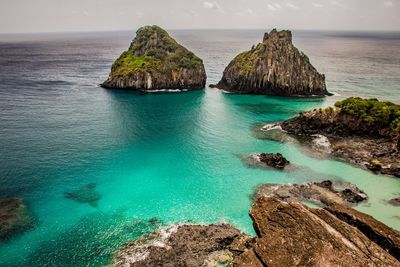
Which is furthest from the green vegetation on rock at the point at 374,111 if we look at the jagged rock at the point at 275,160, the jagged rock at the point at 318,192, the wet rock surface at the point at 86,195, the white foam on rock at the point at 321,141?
the wet rock surface at the point at 86,195

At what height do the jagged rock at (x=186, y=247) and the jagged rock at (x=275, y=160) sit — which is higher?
the jagged rock at (x=275, y=160)

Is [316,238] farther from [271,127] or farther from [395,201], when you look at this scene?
[271,127]

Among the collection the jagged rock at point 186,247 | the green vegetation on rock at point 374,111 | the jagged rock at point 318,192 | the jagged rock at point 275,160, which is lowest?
the jagged rock at point 186,247

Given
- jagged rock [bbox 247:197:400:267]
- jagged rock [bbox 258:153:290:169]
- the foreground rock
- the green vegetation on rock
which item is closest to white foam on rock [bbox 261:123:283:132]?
the green vegetation on rock

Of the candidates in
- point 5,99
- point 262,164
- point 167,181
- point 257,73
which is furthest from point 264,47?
point 5,99

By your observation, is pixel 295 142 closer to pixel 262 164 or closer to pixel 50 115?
pixel 262 164

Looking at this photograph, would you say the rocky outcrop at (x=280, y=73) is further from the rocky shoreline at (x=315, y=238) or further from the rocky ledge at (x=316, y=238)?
the rocky ledge at (x=316, y=238)

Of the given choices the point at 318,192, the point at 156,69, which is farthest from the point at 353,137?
the point at 156,69
